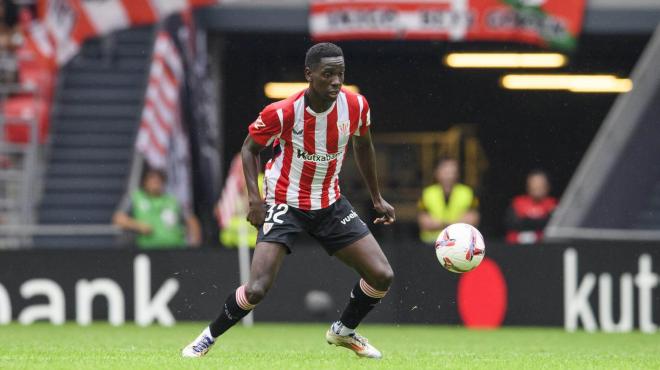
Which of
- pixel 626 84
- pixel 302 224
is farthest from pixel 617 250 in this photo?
pixel 626 84

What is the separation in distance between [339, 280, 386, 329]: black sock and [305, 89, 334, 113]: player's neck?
4.26 feet

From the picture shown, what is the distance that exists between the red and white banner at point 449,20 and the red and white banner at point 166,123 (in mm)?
2117

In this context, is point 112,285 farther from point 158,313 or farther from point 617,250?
point 617,250

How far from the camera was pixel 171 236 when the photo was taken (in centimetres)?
1666

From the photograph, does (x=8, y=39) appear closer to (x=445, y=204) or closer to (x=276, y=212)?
(x=445, y=204)

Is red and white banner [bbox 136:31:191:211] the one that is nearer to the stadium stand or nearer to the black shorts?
the stadium stand

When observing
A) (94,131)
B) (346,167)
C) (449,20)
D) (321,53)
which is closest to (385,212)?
(321,53)

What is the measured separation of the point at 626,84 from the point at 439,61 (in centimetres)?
370

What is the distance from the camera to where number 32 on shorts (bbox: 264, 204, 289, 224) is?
→ 959 centimetres

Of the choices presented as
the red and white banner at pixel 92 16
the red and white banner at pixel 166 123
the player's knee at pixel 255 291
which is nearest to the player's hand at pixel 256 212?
the player's knee at pixel 255 291

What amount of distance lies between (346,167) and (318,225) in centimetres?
1663

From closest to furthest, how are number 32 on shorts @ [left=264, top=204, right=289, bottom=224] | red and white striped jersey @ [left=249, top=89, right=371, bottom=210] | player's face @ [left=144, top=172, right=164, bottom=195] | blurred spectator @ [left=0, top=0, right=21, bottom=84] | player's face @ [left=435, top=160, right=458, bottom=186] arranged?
red and white striped jersey @ [left=249, top=89, right=371, bottom=210] < number 32 on shorts @ [left=264, top=204, right=289, bottom=224] < player's face @ [left=435, top=160, right=458, bottom=186] < player's face @ [left=144, top=172, right=164, bottom=195] < blurred spectator @ [left=0, top=0, right=21, bottom=84]

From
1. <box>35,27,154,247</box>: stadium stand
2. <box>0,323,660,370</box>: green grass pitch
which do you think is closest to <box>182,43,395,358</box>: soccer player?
<box>0,323,660,370</box>: green grass pitch

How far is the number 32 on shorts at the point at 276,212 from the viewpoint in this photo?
9.59m
